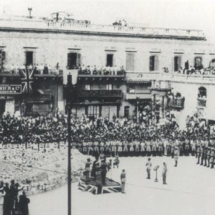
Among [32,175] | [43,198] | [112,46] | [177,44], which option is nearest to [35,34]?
[112,46]

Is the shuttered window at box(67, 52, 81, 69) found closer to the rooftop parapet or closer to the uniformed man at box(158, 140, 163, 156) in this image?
the rooftop parapet

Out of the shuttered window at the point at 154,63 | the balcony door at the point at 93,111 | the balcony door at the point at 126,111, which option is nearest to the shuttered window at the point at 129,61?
the shuttered window at the point at 154,63

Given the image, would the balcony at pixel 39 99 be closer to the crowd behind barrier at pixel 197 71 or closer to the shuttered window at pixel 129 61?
the shuttered window at pixel 129 61

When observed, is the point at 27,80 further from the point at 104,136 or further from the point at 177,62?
the point at 177,62

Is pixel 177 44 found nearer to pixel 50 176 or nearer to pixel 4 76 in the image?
pixel 4 76

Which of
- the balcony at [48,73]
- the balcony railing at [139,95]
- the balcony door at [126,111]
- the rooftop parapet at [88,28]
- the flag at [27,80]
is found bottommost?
the balcony door at [126,111]

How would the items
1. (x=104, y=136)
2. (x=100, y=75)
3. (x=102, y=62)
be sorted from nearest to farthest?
(x=104, y=136), (x=100, y=75), (x=102, y=62)

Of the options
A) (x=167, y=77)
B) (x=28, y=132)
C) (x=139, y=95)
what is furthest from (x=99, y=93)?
(x=28, y=132)

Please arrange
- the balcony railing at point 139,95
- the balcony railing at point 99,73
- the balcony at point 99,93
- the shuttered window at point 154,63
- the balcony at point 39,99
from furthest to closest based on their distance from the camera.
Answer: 1. the shuttered window at point 154,63
2. the balcony railing at point 139,95
3. the balcony at point 99,93
4. the balcony railing at point 99,73
5. the balcony at point 39,99

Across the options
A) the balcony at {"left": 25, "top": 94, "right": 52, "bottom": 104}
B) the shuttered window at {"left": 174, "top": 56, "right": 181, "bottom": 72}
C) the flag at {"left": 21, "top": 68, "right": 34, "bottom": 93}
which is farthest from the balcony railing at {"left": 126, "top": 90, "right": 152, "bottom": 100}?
the flag at {"left": 21, "top": 68, "right": 34, "bottom": 93}
